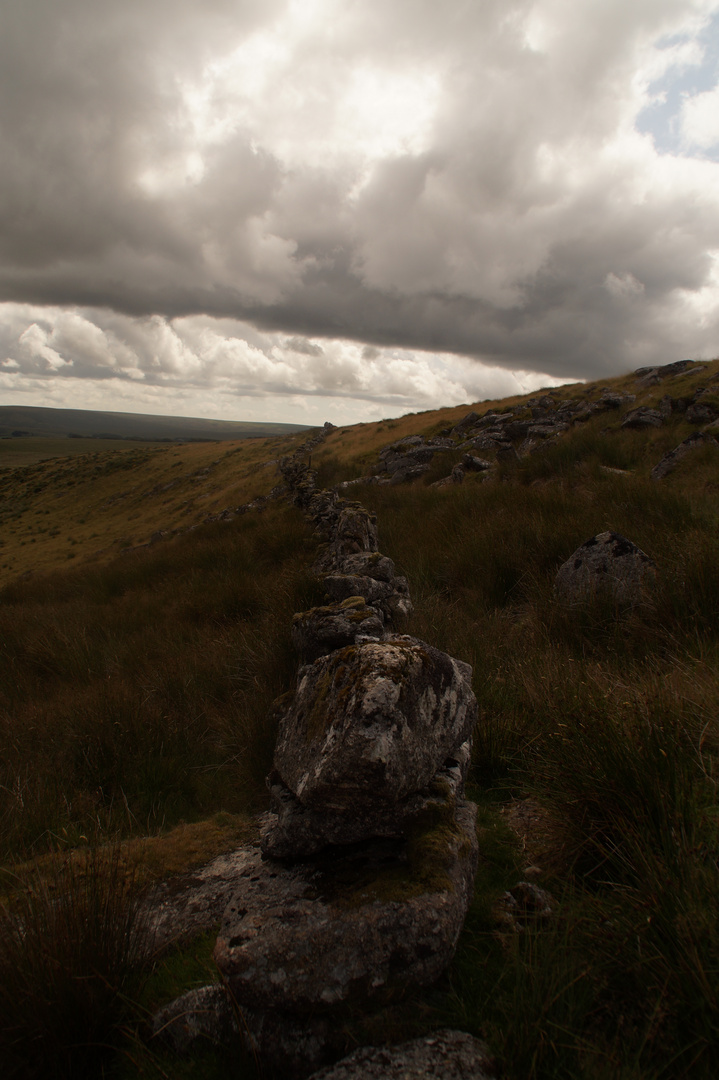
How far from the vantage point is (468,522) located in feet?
26.9

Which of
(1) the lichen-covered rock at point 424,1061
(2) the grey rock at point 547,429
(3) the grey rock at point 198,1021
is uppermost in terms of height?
(2) the grey rock at point 547,429

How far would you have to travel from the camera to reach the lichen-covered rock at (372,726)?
1915 mm

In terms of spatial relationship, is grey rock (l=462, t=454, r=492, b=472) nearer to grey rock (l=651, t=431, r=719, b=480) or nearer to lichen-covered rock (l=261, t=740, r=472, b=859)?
grey rock (l=651, t=431, r=719, b=480)

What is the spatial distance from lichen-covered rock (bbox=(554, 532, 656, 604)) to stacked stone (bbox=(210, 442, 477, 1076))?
2.60 meters

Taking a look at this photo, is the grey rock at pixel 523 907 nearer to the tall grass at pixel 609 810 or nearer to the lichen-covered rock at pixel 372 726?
the tall grass at pixel 609 810

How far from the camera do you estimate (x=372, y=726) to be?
1.95m

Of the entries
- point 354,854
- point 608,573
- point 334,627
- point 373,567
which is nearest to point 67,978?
point 354,854

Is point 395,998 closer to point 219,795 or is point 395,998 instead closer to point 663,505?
point 219,795

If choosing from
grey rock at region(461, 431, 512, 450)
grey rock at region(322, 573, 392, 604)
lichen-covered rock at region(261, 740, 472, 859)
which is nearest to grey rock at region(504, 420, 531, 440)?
grey rock at region(461, 431, 512, 450)

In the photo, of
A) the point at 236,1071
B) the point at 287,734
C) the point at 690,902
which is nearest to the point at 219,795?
the point at 287,734

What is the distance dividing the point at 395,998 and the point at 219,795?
2125mm

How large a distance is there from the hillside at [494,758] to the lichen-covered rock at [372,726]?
20.9 inches

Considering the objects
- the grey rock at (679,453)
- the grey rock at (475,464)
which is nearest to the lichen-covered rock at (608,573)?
the grey rock at (679,453)

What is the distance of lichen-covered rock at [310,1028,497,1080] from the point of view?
1295 millimetres
